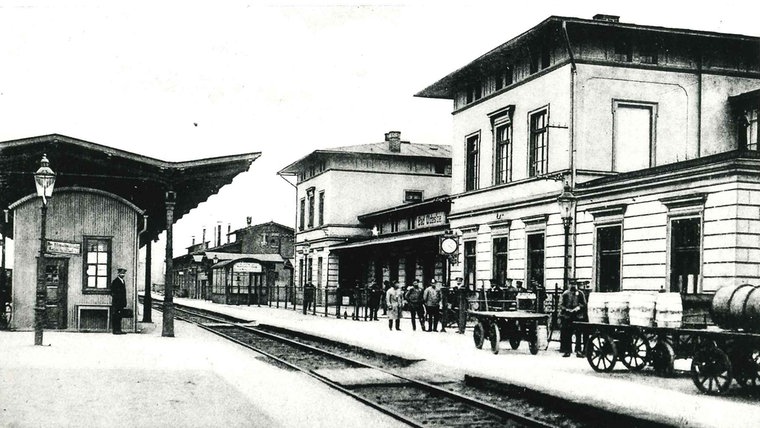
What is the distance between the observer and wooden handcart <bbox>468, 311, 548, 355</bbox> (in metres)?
16.3

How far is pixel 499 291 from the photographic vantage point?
23938mm

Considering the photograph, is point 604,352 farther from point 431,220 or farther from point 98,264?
point 431,220

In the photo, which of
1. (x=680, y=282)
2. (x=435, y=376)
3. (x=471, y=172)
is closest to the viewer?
(x=435, y=376)

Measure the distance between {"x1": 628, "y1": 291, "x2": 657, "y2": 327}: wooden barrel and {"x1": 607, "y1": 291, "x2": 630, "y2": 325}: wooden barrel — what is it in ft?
0.87

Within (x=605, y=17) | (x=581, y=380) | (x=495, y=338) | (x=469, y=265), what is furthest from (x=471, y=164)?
(x=581, y=380)

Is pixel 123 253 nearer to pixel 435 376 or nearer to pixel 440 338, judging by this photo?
pixel 440 338

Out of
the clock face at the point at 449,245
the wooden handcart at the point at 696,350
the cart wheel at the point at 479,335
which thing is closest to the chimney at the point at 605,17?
the clock face at the point at 449,245

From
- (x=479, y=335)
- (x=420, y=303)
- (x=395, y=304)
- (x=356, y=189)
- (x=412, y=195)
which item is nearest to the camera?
(x=479, y=335)

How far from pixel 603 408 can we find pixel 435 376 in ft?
15.8

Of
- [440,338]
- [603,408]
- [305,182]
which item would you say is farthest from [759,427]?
[305,182]

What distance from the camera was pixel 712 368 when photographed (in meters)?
10.6

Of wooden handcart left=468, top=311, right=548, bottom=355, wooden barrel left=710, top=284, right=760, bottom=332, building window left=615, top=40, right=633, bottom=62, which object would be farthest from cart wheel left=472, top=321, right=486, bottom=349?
building window left=615, top=40, right=633, bottom=62

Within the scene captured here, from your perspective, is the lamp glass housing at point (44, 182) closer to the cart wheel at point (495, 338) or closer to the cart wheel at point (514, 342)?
the cart wheel at point (495, 338)

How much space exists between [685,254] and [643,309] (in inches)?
279
